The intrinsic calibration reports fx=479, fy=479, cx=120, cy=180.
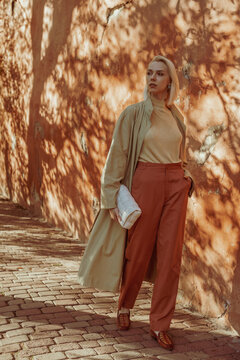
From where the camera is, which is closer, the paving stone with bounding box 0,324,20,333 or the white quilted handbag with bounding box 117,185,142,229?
the white quilted handbag with bounding box 117,185,142,229

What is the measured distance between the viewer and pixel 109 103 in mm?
6465

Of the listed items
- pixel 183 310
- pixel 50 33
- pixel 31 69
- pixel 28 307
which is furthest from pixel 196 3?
pixel 31 69

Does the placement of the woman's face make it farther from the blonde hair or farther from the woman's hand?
the woman's hand

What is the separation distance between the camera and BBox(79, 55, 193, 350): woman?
3.76 metres

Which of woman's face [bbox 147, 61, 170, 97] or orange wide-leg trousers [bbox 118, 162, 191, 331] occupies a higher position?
woman's face [bbox 147, 61, 170, 97]

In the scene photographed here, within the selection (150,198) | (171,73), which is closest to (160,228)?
(150,198)

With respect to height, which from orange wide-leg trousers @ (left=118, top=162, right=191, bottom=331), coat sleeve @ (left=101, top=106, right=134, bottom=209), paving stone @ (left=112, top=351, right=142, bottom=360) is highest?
coat sleeve @ (left=101, top=106, right=134, bottom=209)

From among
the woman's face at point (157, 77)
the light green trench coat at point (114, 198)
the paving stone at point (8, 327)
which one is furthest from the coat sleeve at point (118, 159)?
the paving stone at point (8, 327)

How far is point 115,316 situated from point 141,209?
3.93 ft

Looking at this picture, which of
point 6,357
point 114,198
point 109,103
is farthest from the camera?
point 109,103

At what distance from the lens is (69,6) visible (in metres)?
7.65

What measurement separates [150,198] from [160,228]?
27 cm

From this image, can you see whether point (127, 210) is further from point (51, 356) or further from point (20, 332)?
point (20, 332)

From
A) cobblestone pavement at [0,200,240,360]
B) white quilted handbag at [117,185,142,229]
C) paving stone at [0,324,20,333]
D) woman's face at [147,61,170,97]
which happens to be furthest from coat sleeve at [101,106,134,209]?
paving stone at [0,324,20,333]
